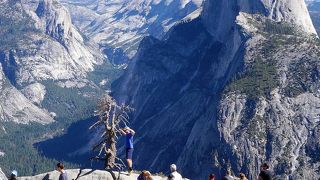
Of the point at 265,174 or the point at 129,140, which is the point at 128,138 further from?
the point at 265,174

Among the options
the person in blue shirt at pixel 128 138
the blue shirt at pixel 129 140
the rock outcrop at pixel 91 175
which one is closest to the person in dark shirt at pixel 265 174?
the person in blue shirt at pixel 128 138

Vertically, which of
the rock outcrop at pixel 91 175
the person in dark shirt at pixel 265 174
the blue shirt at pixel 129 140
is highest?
the blue shirt at pixel 129 140

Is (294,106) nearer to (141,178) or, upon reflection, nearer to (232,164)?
(232,164)

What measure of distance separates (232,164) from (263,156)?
9.35m

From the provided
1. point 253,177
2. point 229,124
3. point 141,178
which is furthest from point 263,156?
point 141,178

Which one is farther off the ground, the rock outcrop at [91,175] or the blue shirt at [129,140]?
the blue shirt at [129,140]

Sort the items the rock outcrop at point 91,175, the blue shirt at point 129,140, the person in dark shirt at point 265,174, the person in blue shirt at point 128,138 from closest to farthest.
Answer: the person in dark shirt at point 265,174, the person in blue shirt at point 128,138, the blue shirt at point 129,140, the rock outcrop at point 91,175

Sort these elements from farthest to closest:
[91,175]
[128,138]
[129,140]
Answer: [91,175], [129,140], [128,138]

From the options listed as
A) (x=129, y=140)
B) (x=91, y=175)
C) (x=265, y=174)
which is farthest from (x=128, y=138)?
(x=265, y=174)

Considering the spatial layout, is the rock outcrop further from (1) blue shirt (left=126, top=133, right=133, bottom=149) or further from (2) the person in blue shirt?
(1) blue shirt (left=126, top=133, right=133, bottom=149)

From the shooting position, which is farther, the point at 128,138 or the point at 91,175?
the point at 91,175

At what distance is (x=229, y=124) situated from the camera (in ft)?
636

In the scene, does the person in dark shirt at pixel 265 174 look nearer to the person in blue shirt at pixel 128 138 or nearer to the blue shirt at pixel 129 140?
the person in blue shirt at pixel 128 138

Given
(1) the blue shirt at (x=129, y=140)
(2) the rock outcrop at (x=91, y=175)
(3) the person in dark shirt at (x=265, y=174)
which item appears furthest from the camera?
(2) the rock outcrop at (x=91, y=175)
